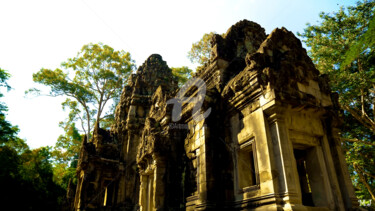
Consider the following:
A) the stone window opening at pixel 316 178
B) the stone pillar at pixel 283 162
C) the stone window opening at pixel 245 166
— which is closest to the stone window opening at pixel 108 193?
the stone window opening at pixel 245 166

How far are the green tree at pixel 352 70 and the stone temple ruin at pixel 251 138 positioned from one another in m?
4.89

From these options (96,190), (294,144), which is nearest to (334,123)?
(294,144)

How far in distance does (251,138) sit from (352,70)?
33.2ft

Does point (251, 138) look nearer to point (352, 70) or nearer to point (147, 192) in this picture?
point (147, 192)

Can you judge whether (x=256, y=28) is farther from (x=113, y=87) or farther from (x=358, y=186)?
(x=113, y=87)

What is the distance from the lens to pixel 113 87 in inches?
1012

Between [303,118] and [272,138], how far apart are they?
3.94ft

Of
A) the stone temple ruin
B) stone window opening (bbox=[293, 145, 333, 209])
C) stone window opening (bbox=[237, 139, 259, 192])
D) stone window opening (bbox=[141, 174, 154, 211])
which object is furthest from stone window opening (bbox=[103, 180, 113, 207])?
stone window opening (bbox=[293, 145, 333, 209])

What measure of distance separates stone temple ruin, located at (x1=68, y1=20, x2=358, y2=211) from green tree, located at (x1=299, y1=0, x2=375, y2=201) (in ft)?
16.0

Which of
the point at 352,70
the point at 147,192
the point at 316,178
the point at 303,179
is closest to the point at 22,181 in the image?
the point at 147,192

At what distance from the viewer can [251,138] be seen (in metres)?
5.72

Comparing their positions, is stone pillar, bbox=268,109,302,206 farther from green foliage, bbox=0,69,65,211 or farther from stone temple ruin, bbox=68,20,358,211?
green foliage, bbox=0,69,65,211

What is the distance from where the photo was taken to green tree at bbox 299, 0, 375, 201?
11.3 meters

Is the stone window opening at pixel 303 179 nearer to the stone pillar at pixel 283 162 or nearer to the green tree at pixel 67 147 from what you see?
the stone pillar at pixel 283 162
